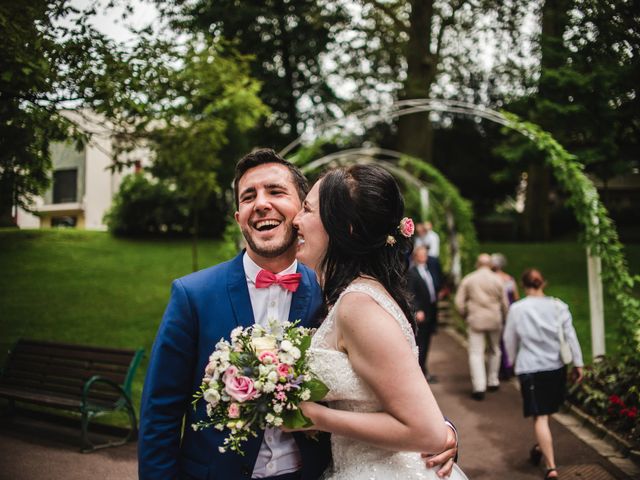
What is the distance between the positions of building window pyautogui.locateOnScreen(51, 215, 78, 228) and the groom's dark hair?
7.97 feet

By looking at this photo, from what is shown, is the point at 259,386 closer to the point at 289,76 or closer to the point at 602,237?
the point at 602,237

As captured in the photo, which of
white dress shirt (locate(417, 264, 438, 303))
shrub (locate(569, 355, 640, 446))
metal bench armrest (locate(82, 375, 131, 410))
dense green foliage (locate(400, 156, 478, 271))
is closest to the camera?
metal bench armrest (locate(82, 375, 131, 410))

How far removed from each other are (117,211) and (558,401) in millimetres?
4886

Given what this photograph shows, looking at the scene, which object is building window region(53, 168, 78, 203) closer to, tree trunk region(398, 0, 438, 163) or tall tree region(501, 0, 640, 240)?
tall tree region(501, 0, 640, 240)

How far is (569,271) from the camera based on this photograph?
19031mm

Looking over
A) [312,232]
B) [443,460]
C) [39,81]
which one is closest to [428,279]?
[39,81]

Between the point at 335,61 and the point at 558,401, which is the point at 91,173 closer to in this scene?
the point at 558,401

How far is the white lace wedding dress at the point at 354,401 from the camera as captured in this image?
215 centimetres

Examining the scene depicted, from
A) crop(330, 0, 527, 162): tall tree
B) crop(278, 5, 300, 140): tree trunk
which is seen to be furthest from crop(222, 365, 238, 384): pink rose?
crop(278, 5, 300, 140): tree trunk

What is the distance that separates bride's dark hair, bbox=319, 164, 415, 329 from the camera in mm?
2240

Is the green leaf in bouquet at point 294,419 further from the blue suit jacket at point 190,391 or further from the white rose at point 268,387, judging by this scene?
the blue suit jacket at point 190,391

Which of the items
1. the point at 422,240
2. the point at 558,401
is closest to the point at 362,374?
the point at 558,401

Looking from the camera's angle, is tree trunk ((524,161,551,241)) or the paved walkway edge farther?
tree trunk ((524,161,551,241))

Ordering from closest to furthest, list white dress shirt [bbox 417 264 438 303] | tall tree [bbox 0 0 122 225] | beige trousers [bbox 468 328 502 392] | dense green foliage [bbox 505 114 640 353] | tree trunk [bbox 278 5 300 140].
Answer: tall tree [bbox 0 0 122 225] → dense green foliage [bbox 505 114 640 353] → beige trousers [bbox 468 328 502 392] → white dress shirt [bbox 417 264 438 303] → tree trunk [bbox 278 5 300 140]
